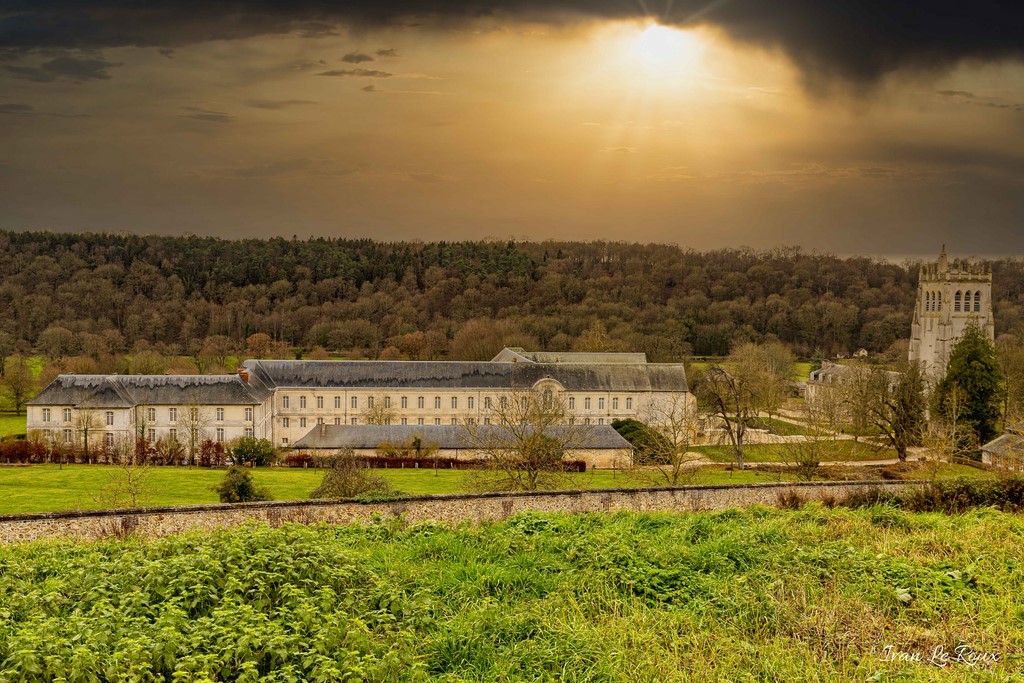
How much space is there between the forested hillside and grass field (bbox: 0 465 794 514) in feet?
131

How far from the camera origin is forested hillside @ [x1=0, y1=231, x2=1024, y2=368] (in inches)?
3568

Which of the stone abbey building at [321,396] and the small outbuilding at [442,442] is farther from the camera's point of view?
the stone abbey building at [321,396]

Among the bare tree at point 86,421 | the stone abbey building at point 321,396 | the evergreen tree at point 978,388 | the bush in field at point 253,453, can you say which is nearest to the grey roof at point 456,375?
the stone abbey building at point 321,396

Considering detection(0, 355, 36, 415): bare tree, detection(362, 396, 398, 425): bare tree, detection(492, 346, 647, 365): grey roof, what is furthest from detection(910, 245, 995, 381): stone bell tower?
detection(0, 355, 36, 415): bare tree

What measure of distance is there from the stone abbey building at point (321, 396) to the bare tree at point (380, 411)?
0.07 m

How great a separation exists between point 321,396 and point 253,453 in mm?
12015

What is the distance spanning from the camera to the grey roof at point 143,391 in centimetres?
4803

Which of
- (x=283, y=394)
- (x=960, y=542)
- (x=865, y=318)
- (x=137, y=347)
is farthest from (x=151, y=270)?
(x=960, y=542)

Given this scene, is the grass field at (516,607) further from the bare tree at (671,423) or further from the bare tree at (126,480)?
the bare tree at (671,423)

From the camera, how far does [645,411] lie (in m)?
58.3

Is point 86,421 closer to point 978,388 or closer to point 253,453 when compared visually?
point 253,453

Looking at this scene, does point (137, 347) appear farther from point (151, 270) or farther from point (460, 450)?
point (460, 450)

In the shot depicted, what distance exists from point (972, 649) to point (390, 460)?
37.7 m

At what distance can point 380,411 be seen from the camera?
179 ft
